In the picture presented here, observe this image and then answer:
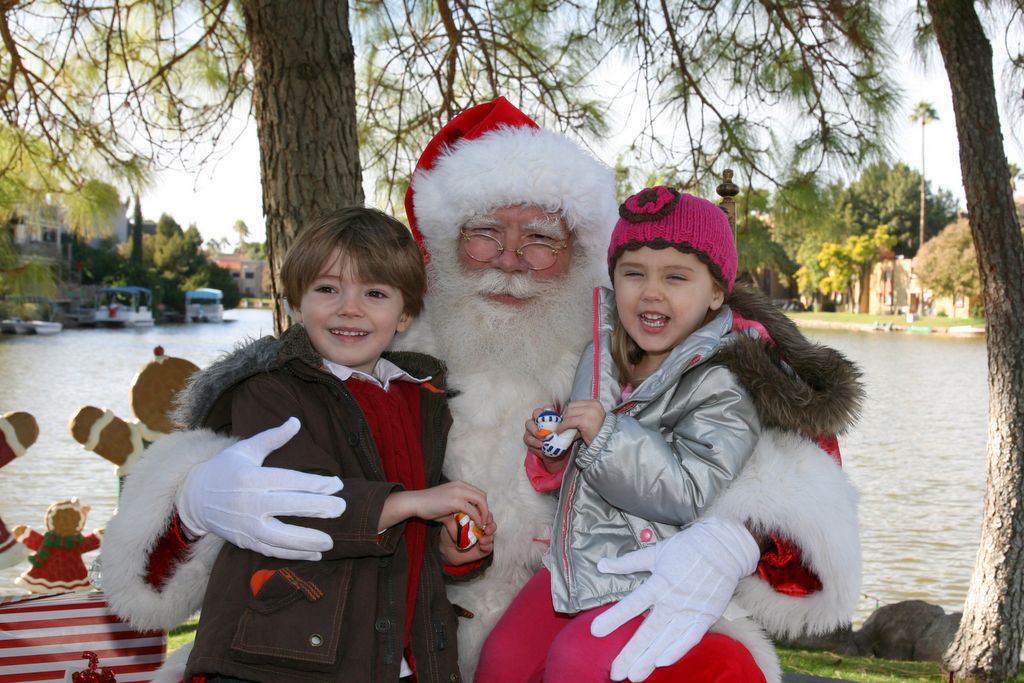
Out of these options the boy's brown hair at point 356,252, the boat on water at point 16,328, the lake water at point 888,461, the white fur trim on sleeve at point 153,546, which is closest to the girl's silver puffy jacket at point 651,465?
the lake water at point 888,461

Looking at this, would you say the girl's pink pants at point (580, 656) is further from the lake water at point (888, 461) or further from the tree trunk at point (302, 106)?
the tree trunk at point (302, 106)

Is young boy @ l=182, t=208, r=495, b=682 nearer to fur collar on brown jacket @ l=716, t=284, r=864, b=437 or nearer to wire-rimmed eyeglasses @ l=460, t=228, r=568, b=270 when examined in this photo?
wire-rimmed eyeglasses @ l=460, t=228, r=568, b=270

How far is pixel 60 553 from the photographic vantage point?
530 centimetres

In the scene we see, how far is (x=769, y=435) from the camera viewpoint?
1.89 meters

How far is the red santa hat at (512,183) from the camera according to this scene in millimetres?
2287

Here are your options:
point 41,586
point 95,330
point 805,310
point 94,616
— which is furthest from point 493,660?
point 805,310

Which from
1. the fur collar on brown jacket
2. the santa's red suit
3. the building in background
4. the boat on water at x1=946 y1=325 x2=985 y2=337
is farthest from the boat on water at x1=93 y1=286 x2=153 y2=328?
the fur collar on brown jacket

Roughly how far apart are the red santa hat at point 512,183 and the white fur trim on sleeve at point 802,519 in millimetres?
826

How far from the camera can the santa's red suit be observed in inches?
72.4

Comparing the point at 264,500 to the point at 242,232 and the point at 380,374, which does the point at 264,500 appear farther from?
the point at 242,232

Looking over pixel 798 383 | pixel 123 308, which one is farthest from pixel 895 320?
pixel 798 383

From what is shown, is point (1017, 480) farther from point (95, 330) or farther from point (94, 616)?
point (95, 330)

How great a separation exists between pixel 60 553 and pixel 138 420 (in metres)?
1.27

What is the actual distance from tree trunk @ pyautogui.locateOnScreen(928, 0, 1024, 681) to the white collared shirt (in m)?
3.81
